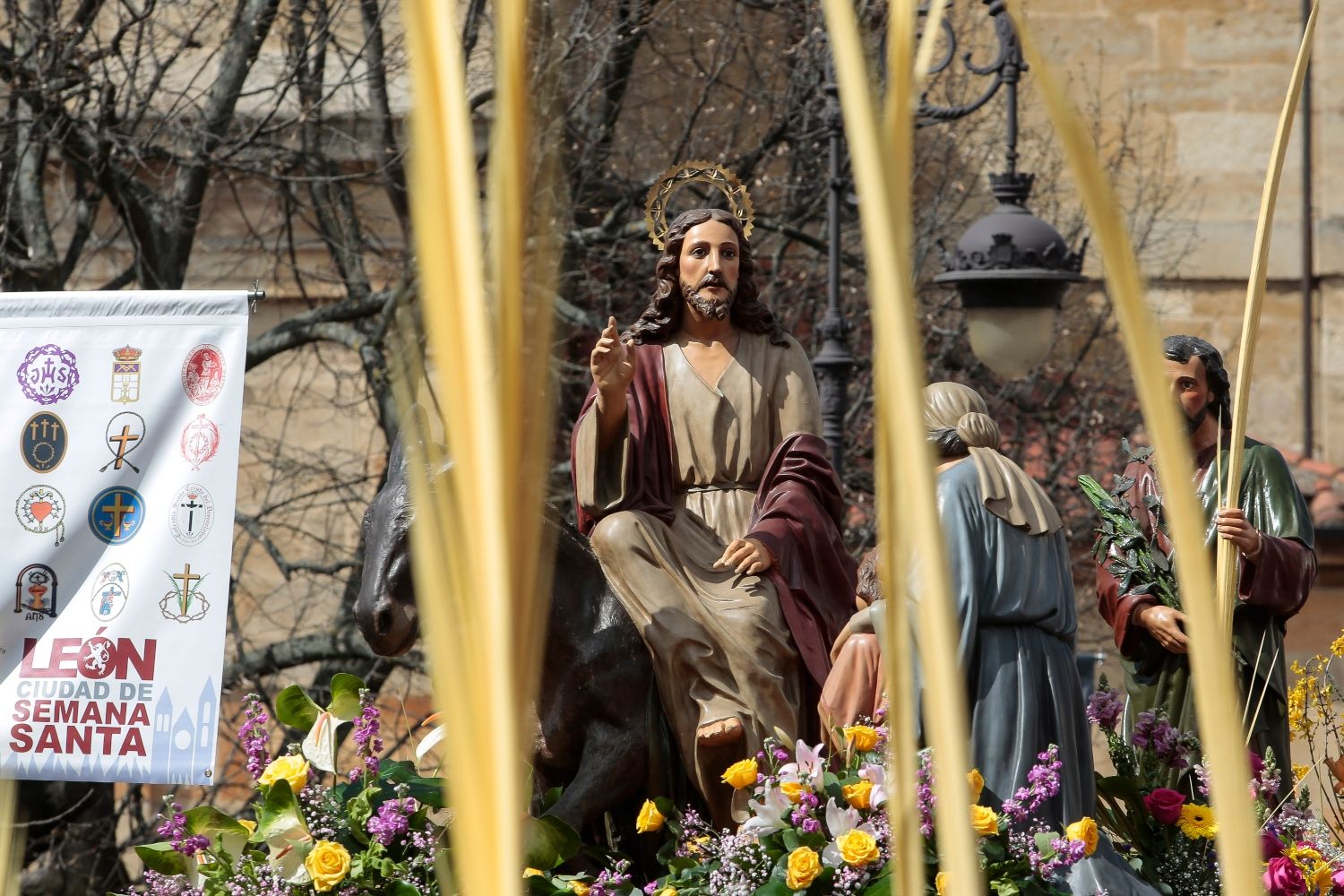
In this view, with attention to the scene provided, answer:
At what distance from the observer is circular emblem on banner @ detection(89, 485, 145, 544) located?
4.88 meters

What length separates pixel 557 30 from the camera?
0.95 meters

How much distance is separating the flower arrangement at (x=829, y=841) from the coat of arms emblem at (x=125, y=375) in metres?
1.67

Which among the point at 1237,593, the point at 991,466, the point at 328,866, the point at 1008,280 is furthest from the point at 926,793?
the point at 1008,280

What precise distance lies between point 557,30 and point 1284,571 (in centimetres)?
507

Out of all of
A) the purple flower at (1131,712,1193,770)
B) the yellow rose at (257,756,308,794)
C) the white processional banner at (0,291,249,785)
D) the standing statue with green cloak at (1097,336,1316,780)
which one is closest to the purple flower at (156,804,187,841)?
the white processional banner at (0,291,249,785)

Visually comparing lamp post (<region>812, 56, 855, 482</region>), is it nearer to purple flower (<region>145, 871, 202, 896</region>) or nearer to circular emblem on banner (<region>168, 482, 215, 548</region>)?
circular emblem on banner (<region>168, 482, 215, 548</region>)

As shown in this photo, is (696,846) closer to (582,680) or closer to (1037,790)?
(582,680)

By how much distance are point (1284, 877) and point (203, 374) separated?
9.68ft

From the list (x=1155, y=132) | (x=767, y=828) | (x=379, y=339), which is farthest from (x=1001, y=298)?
(x=1155, y=132)

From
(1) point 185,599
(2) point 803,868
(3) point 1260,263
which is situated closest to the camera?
(3) point 1260,263

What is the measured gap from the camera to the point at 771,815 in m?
4.34

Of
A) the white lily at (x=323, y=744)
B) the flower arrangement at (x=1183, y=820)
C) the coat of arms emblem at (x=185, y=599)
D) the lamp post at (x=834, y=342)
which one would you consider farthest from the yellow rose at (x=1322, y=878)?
the lamp post at (x=834, y=342)

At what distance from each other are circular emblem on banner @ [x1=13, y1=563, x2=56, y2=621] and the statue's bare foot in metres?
1.69

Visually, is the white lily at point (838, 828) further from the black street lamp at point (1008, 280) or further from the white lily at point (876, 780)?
the black street lamp at point (1008, 280)
